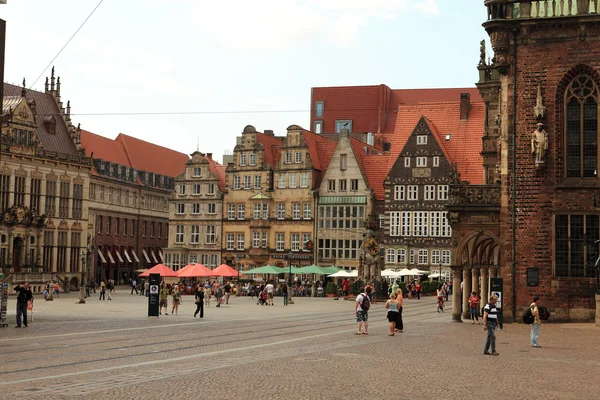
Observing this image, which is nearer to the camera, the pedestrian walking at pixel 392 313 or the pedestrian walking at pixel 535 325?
the pedestrian walking at pixel 535 325

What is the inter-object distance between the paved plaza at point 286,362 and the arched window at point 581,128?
20.1ft

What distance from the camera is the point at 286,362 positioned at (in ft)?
66.8

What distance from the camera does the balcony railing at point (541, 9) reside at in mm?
35625

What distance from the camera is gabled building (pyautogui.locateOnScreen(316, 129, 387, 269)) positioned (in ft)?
272

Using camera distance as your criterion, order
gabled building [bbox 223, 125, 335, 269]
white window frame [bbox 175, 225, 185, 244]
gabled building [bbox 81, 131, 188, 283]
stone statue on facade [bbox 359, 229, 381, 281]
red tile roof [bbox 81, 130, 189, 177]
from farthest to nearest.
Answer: red tile roof [bbox 81, 130, 189, 177] < gabled building [bbox 81, 131, 188, 283] < white window frame [bbox 175, 225, 185, 244] < gabled building [bbox 223, 125, 335, 269] < stone statue on facade [bbox 359, 229, 381, 281]

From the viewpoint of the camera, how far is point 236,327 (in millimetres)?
33406

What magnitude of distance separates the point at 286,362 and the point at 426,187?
60.2m

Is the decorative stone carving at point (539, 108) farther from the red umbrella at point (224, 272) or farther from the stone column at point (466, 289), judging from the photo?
the red umbrella at point (224, 272)

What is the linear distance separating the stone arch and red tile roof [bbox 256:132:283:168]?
41.9 meters

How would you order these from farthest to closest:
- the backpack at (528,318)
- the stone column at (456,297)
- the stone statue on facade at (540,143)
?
the stone column at (456,297) < the stone statue on facade at (540,143) < the backpack at (528,318)

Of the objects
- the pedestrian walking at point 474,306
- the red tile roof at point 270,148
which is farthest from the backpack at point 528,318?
the red tile roof at point 270,148

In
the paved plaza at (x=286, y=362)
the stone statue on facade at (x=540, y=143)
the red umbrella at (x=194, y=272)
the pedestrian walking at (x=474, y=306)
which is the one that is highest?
the stone statue on facade at (x=540, y=143)

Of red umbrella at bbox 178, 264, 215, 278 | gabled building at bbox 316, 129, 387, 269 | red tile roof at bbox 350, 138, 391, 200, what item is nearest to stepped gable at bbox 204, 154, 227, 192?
gabled building at bbox 316, 129, 387, 269

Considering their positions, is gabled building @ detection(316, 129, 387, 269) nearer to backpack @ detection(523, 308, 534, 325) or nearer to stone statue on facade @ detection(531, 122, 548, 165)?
stone statue on facade @ detection(531, 122, 548, 165)
